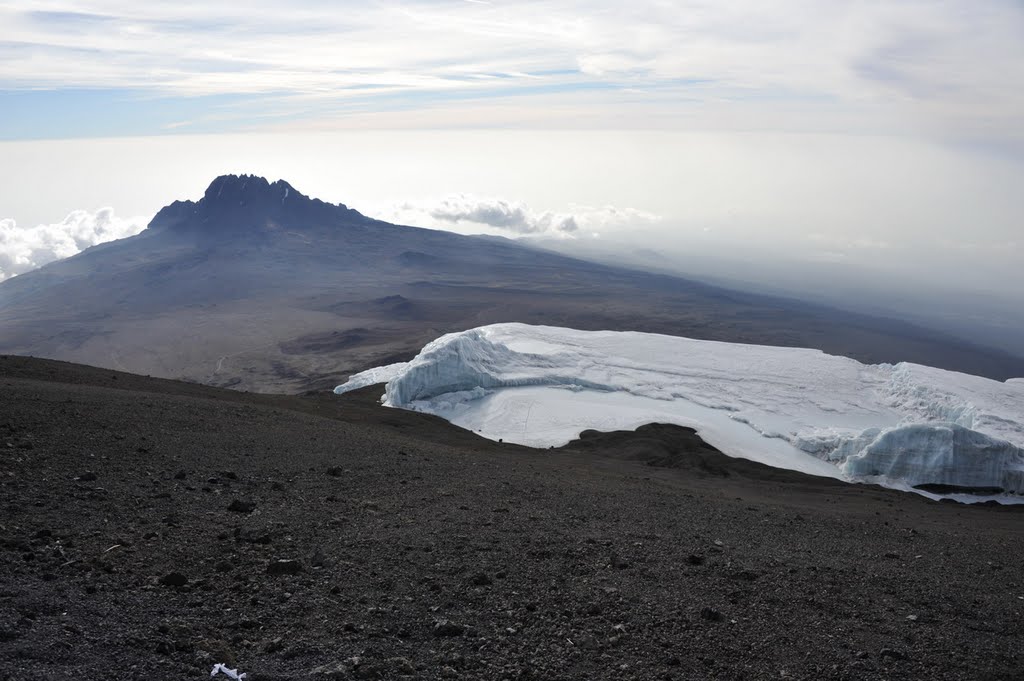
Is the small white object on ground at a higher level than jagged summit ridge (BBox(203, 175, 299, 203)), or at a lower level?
lower

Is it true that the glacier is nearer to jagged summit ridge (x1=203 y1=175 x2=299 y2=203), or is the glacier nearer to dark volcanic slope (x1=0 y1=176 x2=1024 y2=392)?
dark volcanic slope (x1=0 y1=176 x2=1024 y2=392)

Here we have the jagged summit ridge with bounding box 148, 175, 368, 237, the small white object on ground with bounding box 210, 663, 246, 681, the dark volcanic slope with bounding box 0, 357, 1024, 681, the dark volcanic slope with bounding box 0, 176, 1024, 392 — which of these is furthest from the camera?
the jagged summit ridge with bounding box 148, 175, 368, 237

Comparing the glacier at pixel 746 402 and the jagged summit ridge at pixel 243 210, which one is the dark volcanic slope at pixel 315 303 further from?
the glacier at pixel 746 402

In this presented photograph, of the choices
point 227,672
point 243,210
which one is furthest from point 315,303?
point 227,672

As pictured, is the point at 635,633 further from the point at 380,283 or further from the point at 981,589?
the point at 380,283

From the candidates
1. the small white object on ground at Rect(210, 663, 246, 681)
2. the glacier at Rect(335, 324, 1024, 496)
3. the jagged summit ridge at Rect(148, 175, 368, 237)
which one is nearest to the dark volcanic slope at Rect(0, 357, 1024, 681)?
the small white object on ground at Rect(210, 663, 246, 681)

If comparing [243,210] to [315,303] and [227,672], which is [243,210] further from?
[227,672]
